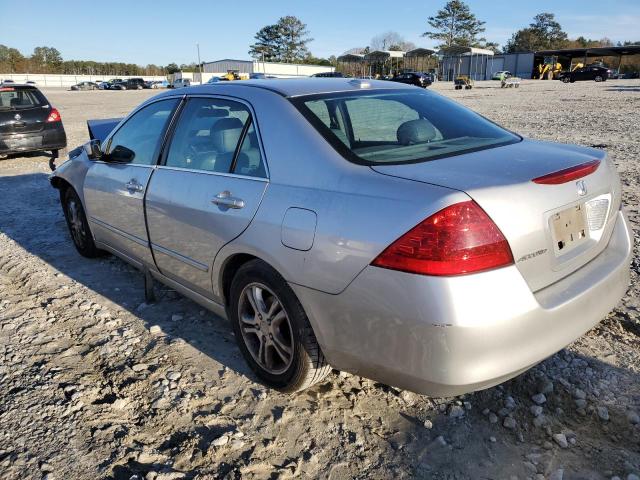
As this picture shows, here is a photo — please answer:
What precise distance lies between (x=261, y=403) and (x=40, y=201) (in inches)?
239

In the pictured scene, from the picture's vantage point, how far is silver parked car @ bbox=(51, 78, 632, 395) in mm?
1925

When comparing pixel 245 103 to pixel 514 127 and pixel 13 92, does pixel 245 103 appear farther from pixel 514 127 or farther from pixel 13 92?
pixel 514 127

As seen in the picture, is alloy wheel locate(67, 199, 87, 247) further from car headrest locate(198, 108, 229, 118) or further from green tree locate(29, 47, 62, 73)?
green tree locate(29, 47, 62, 73)

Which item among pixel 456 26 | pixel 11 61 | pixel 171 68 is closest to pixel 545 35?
pixel 456 26

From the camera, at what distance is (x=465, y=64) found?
7362 cm

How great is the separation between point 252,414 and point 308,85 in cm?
185

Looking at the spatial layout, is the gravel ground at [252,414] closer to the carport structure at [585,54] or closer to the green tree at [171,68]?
the carport structure at [585,54]

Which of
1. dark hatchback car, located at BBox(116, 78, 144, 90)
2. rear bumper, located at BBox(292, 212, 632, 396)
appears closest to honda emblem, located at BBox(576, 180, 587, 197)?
rear bumper, located at BBox(292, 212, 632, 396)

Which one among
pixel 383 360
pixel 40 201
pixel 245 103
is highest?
pixel 245 103

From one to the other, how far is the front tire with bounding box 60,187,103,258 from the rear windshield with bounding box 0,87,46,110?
Answer: 656cm

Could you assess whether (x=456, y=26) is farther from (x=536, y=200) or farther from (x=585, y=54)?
(x=536, y=200)

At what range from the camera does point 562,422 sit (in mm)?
2436

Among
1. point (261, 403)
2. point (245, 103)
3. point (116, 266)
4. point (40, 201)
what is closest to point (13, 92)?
point (40, 201)

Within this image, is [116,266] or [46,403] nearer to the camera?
[46,403]
